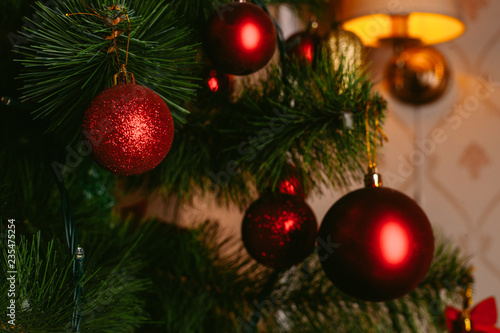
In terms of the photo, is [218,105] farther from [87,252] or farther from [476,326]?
[476,326]

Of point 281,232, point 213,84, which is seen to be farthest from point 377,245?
point 213,84

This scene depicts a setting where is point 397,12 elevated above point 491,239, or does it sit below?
above

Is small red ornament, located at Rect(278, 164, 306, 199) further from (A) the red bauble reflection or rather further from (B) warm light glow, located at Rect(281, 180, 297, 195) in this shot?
(A) the red bauble reflection

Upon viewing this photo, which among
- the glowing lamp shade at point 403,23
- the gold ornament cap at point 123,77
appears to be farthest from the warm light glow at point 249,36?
the glowing lamp shade at point 403,23

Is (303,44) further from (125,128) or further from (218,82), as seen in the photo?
(125,128)

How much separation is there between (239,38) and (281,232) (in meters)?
0.18

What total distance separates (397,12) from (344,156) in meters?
0.58

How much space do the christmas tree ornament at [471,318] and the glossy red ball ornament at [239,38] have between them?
366 millimetres

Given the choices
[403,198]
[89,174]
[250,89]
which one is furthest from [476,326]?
[89,174]

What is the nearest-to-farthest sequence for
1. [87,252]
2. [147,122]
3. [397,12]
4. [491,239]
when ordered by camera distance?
[147,122] < [87,252] < [397,12] < [491,239]

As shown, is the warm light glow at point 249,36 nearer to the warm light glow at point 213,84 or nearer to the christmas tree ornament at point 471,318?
the warm light glow at point 213,84

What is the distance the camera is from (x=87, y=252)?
0.39m

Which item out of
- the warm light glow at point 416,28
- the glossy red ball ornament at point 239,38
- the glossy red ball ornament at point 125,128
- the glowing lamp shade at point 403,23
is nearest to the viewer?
the glossy red ball ornament at point 125,128

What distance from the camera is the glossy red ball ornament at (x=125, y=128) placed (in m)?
0.26
